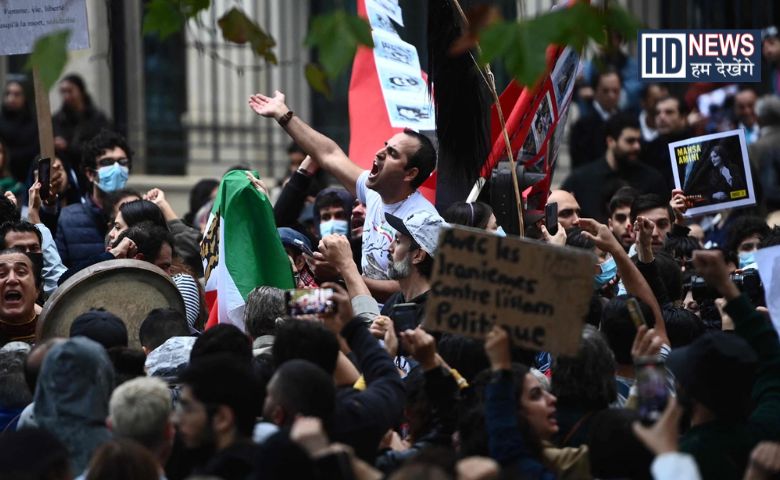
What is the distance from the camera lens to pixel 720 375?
569 cm

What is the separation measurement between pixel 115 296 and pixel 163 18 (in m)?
2.33

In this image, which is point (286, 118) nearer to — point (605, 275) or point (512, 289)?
point (605, 275)

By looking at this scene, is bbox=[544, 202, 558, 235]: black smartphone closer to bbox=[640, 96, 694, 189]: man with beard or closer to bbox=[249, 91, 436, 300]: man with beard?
bbox=[249, 91, 436, 300]: man with beard

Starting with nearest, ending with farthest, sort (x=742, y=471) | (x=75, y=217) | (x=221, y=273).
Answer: (x=742, y=471), (x=221, y=273), (x=75, y=217)

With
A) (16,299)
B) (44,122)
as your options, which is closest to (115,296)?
(16,299)

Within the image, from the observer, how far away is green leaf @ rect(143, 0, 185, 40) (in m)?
5.81

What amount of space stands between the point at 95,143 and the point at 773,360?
18.8ft

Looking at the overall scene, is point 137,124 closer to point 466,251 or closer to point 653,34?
point 653,34

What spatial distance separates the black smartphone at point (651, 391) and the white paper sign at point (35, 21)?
410 cm

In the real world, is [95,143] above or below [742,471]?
above

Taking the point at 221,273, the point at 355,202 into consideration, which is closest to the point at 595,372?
the point at 221,273

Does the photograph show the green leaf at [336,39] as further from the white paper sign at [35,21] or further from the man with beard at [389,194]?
the white paper sign at [35,21]

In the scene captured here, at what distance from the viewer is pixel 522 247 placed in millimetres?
5777

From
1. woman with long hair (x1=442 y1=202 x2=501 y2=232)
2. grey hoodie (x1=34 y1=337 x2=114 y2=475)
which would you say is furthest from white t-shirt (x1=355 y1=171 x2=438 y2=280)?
grey hoodie (x1=34 y1=337 x2=114 y2=475)
